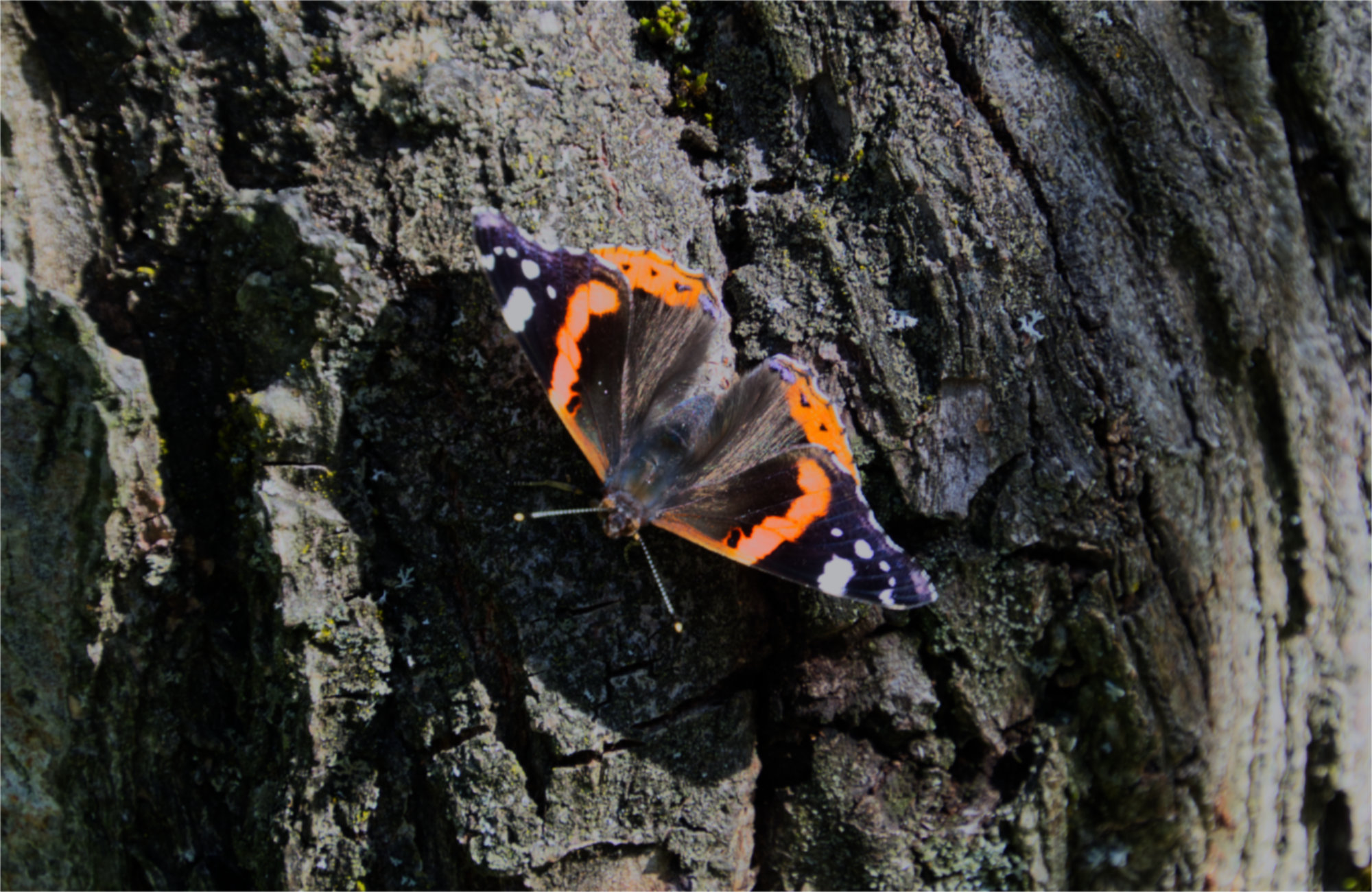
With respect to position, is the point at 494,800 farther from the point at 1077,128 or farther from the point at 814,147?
the point at 1077,128

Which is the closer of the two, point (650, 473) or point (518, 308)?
point (518, 308)

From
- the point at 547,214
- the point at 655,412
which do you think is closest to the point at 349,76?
the point at 547,214

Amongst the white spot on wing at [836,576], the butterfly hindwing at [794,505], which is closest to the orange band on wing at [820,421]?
the butterfly hindwing at [794,505]

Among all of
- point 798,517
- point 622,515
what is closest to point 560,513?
point 622,515

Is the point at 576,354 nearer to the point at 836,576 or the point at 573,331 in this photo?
the point at 573,331

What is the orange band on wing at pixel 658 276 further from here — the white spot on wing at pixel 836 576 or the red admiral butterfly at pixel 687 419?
the white spot on wing at pixel 836 576

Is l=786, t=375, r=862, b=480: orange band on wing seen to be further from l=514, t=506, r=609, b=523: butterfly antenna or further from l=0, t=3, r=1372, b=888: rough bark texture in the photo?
l=514, t=506, r=609, b=523: butterfly antenna
